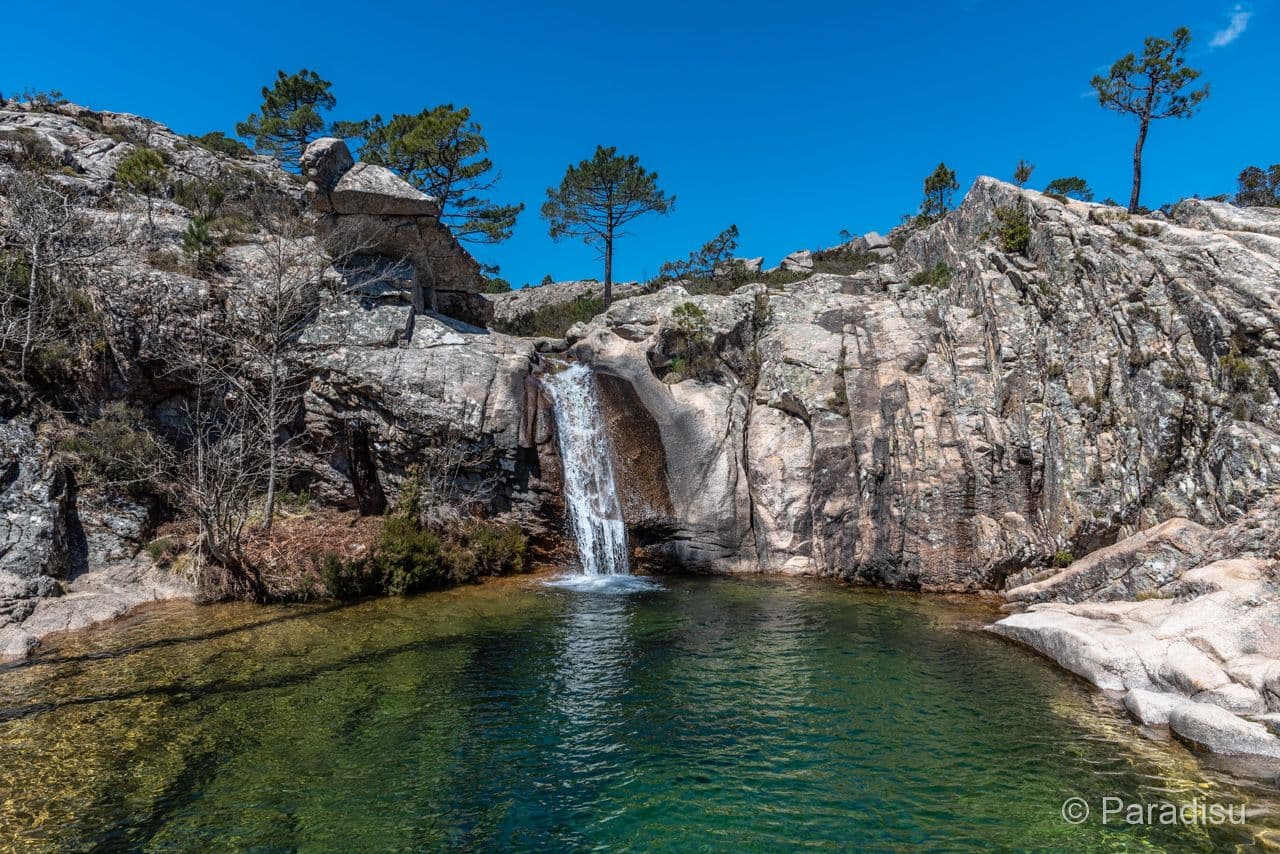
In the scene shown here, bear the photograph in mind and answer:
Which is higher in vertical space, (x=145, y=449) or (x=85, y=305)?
(x=85, y=305)

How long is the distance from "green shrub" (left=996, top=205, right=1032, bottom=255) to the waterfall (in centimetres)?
1560

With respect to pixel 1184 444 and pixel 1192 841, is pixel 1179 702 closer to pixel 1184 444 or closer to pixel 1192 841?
pixel 1192 841

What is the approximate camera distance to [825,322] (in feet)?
83.6

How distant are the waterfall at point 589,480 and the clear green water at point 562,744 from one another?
23.4 feet

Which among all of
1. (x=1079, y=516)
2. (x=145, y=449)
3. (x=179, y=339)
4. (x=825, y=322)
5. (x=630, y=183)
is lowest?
(x=1079, y=516)

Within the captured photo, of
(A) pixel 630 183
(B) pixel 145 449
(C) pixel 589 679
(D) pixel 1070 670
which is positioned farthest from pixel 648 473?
(A) pixel 630 183

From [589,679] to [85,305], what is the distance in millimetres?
19532

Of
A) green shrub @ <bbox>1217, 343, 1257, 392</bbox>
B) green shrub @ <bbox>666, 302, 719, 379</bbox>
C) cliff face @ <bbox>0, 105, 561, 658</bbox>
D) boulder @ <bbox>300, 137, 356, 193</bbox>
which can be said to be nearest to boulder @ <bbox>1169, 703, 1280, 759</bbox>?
green shrub @ <bbox>1217, 343, 1257, 392</bbox>

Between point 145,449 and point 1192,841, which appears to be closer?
point 1192,841

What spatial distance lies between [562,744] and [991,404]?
17.5 metres

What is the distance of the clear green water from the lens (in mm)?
6848

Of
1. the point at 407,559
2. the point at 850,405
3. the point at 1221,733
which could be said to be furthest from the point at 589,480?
the point at 1221,733

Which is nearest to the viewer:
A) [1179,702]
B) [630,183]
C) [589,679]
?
[1179,702]

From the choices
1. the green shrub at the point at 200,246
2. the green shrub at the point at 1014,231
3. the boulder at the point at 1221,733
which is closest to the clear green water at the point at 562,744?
the boulder at the point at 1221,733
